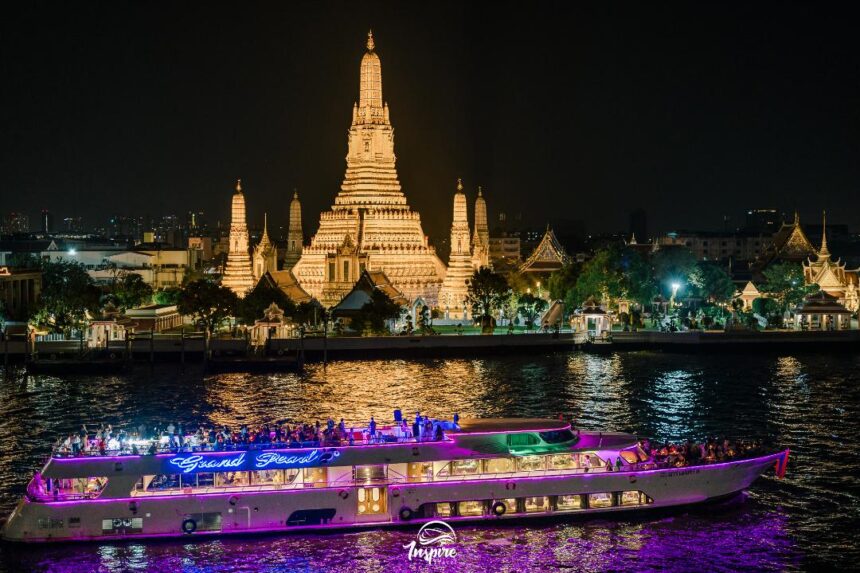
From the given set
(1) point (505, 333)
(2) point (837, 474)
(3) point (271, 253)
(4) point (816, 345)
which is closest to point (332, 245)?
(3) point (271, 253)

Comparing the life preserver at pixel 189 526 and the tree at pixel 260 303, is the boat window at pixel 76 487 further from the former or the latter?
the tree at pixel 260 303

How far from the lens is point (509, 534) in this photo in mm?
30938

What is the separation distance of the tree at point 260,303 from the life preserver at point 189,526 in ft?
138

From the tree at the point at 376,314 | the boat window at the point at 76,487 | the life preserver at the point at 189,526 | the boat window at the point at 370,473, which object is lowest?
the life preserver at the point at 189,526

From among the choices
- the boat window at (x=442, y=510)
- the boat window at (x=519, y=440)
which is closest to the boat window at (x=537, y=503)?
the boat window at (x=519, y=440)

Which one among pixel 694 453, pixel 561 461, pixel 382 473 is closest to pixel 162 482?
pixel 382 473

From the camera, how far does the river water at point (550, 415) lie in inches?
1152

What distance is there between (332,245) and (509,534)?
61.3 meters

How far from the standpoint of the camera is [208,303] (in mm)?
71500

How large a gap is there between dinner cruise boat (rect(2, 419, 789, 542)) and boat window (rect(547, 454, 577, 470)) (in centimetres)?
3

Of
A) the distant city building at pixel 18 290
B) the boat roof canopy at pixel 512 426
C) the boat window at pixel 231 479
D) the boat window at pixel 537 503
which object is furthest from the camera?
the distant city building at pixel 18 290

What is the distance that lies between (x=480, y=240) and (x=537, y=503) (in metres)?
84.0

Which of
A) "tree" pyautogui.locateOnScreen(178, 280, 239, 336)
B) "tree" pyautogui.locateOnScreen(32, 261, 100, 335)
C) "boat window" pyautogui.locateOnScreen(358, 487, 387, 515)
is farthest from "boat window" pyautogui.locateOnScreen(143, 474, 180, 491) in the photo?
"tree" pyautogui.locateOnScreen(32, 261, 100, 335)

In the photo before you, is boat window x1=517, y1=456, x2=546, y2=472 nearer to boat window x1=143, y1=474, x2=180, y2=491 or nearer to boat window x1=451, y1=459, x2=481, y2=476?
boat window x1=451, y1=459, x2=481, y2=476
